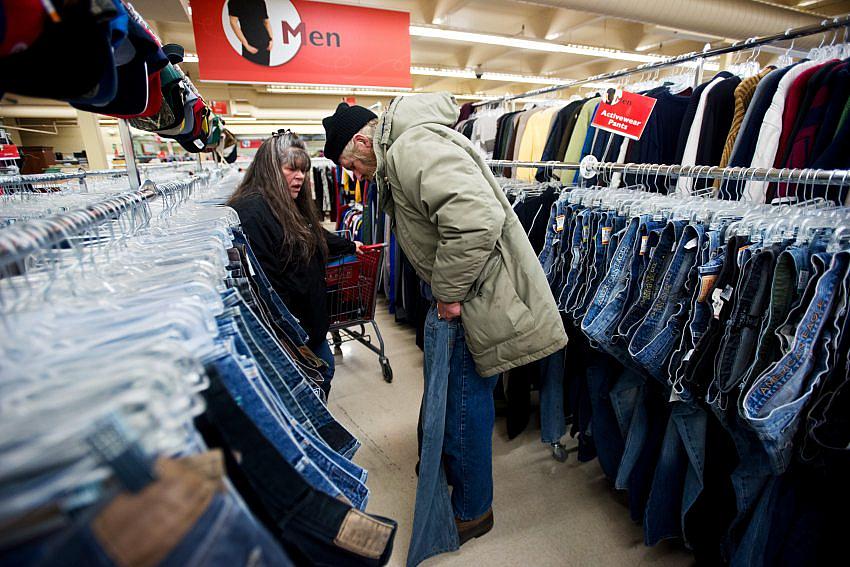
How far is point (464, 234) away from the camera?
1319 millimetres

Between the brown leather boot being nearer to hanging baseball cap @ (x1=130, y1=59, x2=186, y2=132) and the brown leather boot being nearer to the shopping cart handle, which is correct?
the shopping cart handle

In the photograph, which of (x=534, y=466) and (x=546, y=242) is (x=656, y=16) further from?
(x=534, y=466)

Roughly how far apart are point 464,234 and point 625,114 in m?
1.16

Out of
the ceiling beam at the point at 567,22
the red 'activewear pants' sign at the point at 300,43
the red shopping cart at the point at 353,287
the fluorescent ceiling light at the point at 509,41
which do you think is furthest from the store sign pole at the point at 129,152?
the ceiling beam at the point at 567,22

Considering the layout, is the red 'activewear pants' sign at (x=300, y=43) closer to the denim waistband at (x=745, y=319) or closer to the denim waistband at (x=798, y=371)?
the denim waistband at (x=745, y=319)

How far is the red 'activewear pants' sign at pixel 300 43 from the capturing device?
3.95 meters

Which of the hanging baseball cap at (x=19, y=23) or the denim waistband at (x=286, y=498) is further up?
the hanging baseball cap at (x=19, y=23)

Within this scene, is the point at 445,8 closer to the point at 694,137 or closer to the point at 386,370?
A: the point at 694,137

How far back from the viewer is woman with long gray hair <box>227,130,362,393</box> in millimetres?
1799

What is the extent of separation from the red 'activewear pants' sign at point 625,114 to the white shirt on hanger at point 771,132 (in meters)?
0.45

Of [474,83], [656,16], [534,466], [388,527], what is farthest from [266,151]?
[474,83]

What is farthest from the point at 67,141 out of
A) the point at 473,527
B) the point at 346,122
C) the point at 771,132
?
the point at 771,132

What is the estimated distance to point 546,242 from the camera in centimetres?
201

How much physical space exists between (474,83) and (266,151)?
13.3 meters
